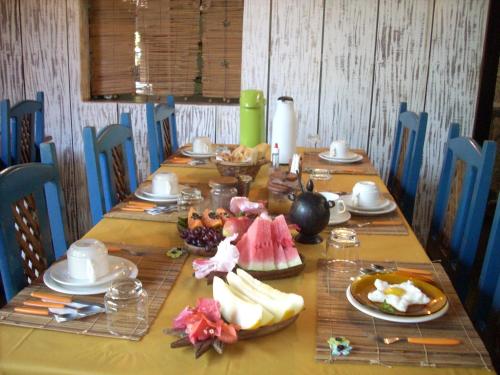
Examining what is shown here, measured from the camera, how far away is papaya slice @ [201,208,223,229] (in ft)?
4.79

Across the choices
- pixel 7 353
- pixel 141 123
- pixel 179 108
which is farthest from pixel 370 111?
pixel 7 353

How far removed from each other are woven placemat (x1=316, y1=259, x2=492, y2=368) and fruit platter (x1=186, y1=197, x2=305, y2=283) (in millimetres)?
113

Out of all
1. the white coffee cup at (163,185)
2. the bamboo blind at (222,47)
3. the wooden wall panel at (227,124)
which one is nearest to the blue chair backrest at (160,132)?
the wooden wall panel at (227,124)

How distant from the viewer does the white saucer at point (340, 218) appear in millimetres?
1678

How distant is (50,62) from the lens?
3.27 metres

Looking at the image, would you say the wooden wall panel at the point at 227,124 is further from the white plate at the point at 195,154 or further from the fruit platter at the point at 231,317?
the fruit platter at the point at 231,317

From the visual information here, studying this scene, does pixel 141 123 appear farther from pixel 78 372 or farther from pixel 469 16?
pixel 78 372

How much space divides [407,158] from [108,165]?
134cm

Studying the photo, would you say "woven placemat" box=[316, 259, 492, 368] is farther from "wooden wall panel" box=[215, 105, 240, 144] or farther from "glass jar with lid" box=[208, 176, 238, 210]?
"wooden wall panel" box=[215, 105, 240, 144]

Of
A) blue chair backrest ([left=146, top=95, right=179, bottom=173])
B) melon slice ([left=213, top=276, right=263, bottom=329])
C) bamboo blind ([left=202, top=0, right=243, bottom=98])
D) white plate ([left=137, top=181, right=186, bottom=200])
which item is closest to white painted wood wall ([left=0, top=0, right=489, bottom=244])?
bamboo blind ([left=202, top=0, right=243, bottom=98])

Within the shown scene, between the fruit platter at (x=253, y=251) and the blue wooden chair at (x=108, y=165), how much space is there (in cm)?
62

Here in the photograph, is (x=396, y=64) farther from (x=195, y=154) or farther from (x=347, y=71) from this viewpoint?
(x=195, y=154)

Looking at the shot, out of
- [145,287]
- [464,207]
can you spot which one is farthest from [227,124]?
[145,287]

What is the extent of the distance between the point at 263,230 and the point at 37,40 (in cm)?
253
